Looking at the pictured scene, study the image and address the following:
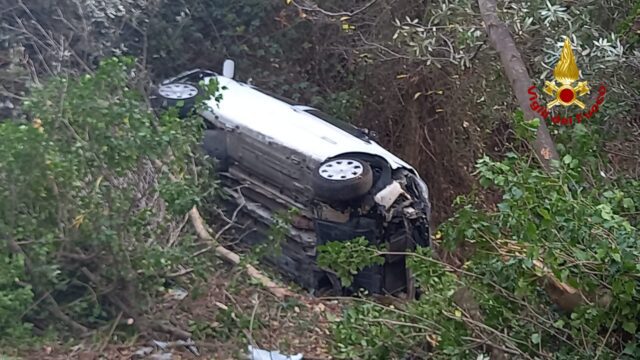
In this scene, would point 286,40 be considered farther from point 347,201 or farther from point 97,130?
point 97,130

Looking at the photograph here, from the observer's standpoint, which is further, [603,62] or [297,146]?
[297,146]

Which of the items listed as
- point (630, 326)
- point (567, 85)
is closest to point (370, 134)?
point (567, 85)

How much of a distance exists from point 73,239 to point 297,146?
96.9 inches

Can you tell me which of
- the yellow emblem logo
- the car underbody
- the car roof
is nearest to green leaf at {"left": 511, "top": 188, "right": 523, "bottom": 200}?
the yellow emblem logo

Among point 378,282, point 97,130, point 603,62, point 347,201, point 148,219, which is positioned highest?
point 603,62

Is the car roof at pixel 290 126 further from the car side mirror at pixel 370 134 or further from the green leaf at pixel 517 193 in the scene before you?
the green leaf at pixel 517 193

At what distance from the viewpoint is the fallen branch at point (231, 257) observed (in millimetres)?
6102

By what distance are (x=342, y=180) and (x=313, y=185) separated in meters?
0.28

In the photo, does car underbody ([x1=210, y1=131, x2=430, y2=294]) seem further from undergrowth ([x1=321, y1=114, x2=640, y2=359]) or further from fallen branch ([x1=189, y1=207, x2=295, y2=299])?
undergrowth ([x1=321, y1=114, x2=640, y2=359])

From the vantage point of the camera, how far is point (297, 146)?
7.17m

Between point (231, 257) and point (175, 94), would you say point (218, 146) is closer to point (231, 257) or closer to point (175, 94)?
point (175, 94)

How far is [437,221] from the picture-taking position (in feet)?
28.9

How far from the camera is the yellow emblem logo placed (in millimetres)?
4797

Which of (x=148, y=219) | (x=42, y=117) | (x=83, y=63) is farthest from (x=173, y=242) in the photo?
(x=83, y=63)
